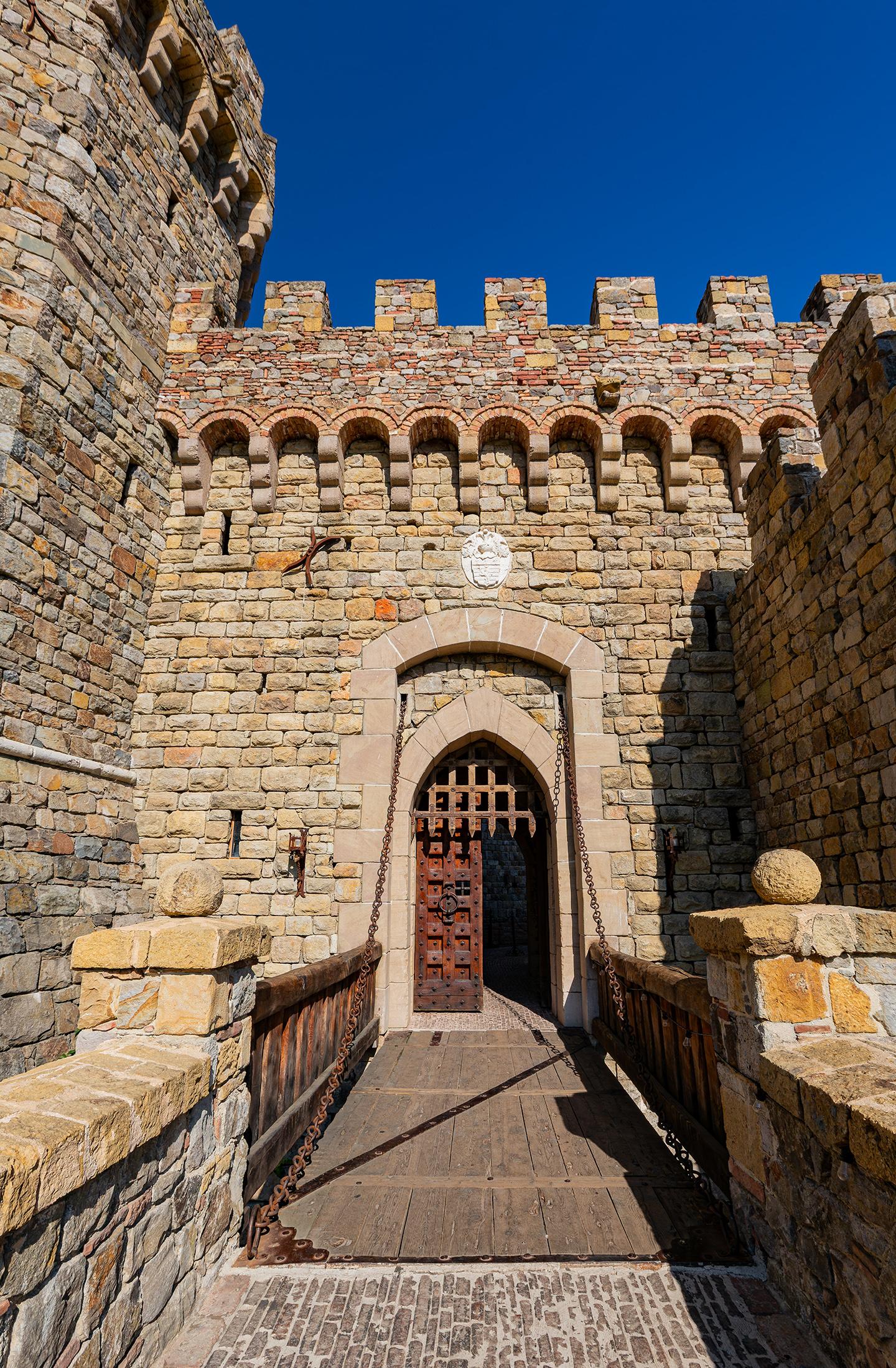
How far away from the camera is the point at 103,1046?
236cm

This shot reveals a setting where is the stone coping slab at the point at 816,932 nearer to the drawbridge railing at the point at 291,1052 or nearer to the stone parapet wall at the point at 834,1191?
the stone parapet wall at the point at 834,1191

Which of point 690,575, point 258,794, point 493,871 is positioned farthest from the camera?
point 493,871

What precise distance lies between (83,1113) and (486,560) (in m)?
5.55

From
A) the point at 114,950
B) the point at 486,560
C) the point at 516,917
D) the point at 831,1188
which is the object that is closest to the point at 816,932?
the point at 831,1188

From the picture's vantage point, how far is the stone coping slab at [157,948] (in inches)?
96.4

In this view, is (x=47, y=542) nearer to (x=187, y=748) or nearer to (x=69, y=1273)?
(x=187, y=748)

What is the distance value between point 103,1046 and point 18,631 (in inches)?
136

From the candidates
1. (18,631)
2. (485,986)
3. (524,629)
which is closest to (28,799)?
(18,631)

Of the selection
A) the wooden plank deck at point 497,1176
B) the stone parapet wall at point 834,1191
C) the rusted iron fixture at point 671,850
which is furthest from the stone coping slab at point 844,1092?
the rusted iron fixture at point 671,850

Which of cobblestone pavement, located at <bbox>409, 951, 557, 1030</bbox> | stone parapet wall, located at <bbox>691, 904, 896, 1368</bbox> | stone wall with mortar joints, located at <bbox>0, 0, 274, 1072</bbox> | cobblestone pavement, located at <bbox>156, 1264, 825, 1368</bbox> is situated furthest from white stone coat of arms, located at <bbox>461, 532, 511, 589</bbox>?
cobblestone pavement, located at <bbox>156, 1264, 825, 1368</bbox>

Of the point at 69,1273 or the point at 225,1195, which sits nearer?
the point at 69,1273

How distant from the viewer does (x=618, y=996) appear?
446 cm

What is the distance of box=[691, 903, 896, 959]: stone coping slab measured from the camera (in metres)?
2.43

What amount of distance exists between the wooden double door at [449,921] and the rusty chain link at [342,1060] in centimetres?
75
